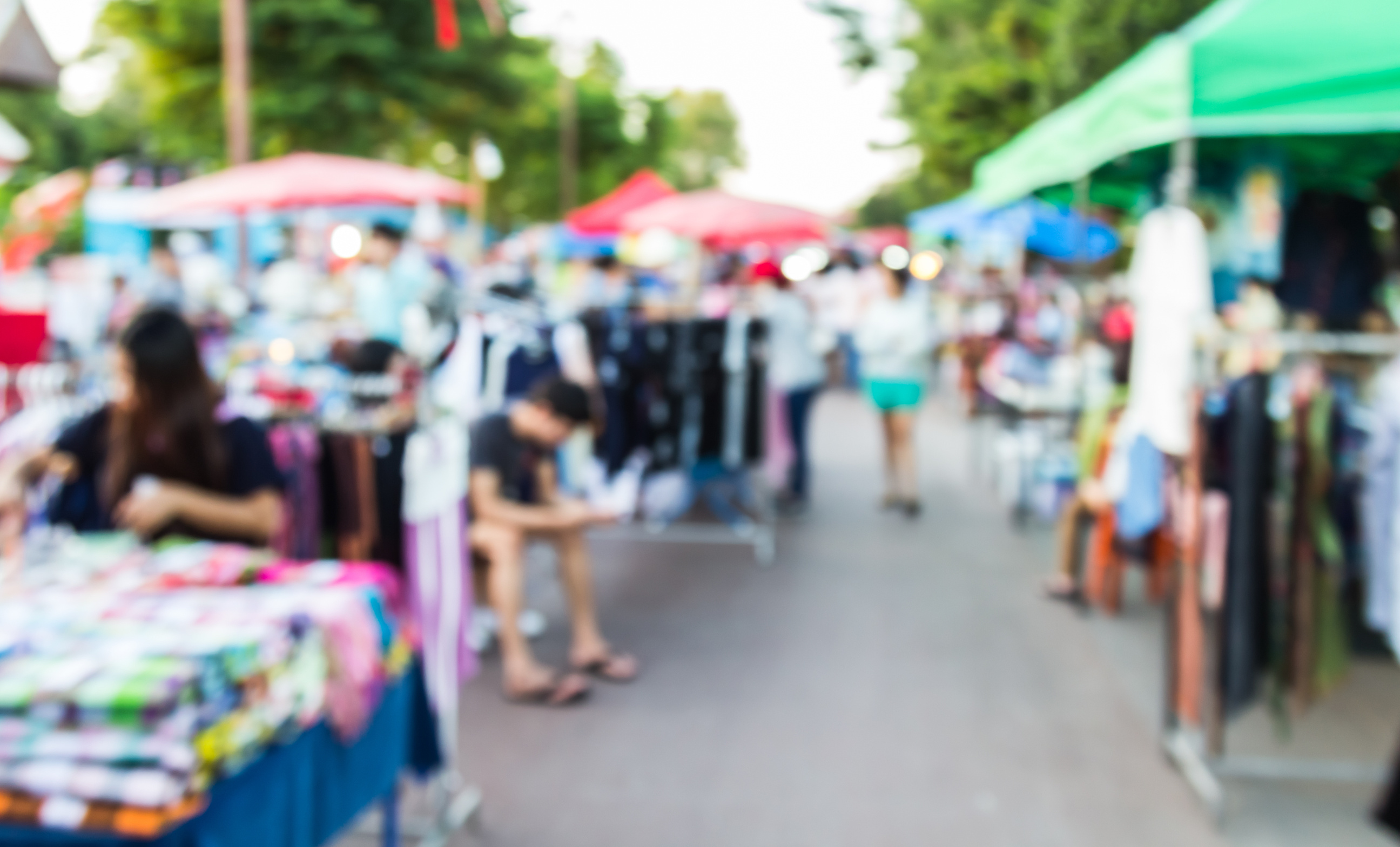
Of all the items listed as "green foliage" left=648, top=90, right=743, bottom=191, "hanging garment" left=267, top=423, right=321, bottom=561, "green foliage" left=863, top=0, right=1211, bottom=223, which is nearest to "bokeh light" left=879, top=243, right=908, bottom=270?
"green foliage" left=863, top=0, right=1211, bottom=223

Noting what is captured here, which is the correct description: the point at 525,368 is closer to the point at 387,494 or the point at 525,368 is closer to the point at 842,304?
the point at 387,494

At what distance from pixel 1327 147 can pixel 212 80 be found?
1715cm

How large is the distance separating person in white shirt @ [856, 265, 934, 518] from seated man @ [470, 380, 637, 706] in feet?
13.8

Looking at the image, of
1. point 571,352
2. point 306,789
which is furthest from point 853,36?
point 306,789

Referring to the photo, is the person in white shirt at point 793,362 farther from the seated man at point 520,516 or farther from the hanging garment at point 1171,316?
the hanging garment at point 1171,316

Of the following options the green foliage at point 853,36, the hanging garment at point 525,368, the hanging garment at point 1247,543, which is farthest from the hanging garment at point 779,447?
the green foliage at point 853,36

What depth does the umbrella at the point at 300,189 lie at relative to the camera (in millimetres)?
8641

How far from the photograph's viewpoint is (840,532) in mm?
8281

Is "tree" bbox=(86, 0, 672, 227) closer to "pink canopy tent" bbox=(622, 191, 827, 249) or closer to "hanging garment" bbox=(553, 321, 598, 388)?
"pink canopy tent" bbox=(622, 191, 827, 249)

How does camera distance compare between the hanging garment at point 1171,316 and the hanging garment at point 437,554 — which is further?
the hanging garment at point 1171,316

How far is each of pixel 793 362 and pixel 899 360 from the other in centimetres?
85

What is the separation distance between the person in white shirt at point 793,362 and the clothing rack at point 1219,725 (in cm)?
425

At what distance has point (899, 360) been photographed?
345 inches

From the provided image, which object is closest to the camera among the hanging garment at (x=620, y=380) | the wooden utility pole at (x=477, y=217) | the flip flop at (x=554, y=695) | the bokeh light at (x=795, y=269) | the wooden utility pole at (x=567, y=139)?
the flip flop at (x=554, y=695)
